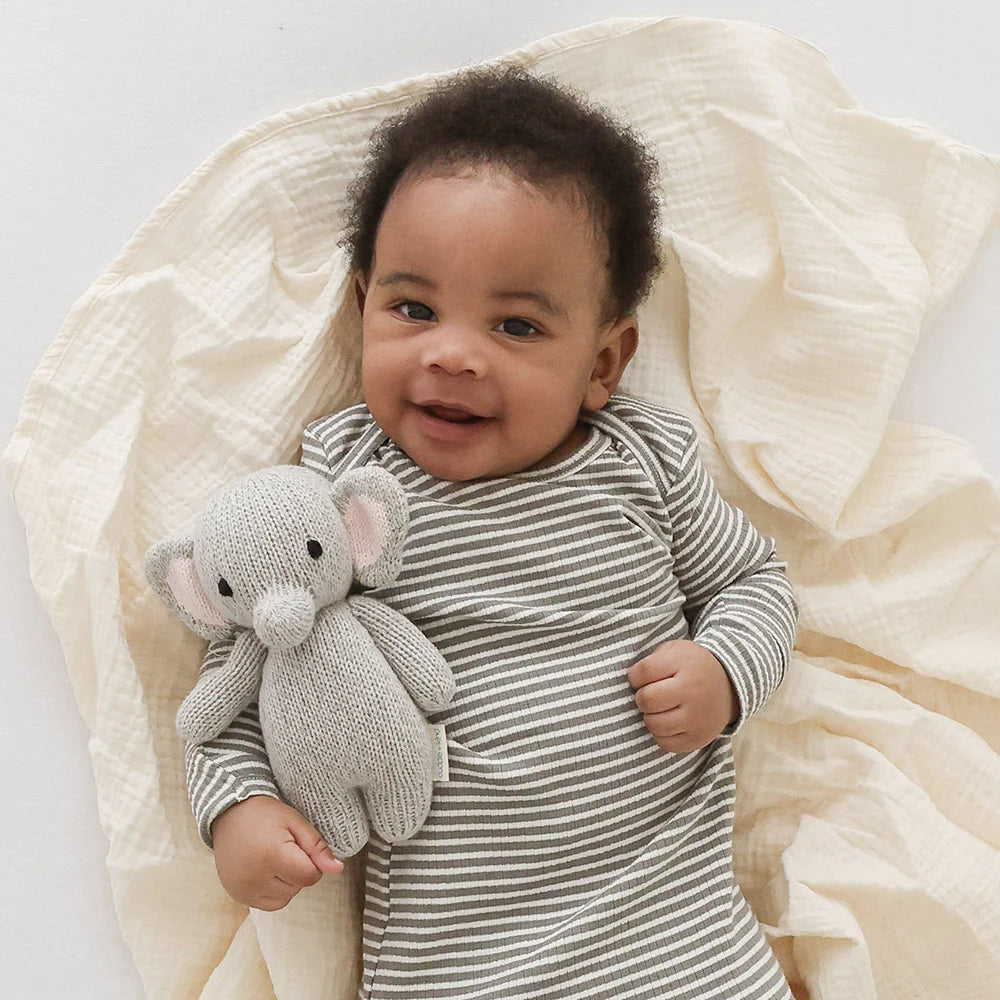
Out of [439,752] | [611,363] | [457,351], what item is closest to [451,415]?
[457,351]

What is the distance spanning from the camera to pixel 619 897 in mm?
991

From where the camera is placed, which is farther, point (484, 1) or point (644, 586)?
point (484, 1)

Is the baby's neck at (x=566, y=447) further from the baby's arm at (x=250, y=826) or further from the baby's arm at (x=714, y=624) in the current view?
the baby's arm at (x=250, y=826)

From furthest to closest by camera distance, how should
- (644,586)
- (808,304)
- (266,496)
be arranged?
1. (808,304)
2. (644,586)
3. (266,496)

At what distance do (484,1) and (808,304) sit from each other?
0.46 metres

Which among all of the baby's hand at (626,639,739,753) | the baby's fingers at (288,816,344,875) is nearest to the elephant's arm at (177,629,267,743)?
the baby's fingers at (288,816,344,875)

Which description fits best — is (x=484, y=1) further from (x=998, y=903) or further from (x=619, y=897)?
(x=998, y=903)

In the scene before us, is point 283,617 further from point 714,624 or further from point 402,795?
point 714,624

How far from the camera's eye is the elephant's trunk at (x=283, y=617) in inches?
32.9

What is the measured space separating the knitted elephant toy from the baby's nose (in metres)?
0.11

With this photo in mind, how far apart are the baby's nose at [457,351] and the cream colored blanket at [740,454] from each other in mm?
201

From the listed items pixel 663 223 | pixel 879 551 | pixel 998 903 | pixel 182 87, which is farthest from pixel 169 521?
pixel 998 903

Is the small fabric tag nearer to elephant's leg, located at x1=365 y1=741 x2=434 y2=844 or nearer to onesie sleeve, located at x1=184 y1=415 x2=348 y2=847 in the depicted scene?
elephant's leg, located at x1=365 y1=741 x2=434 y2=844

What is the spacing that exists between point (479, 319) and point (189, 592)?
33 cm
